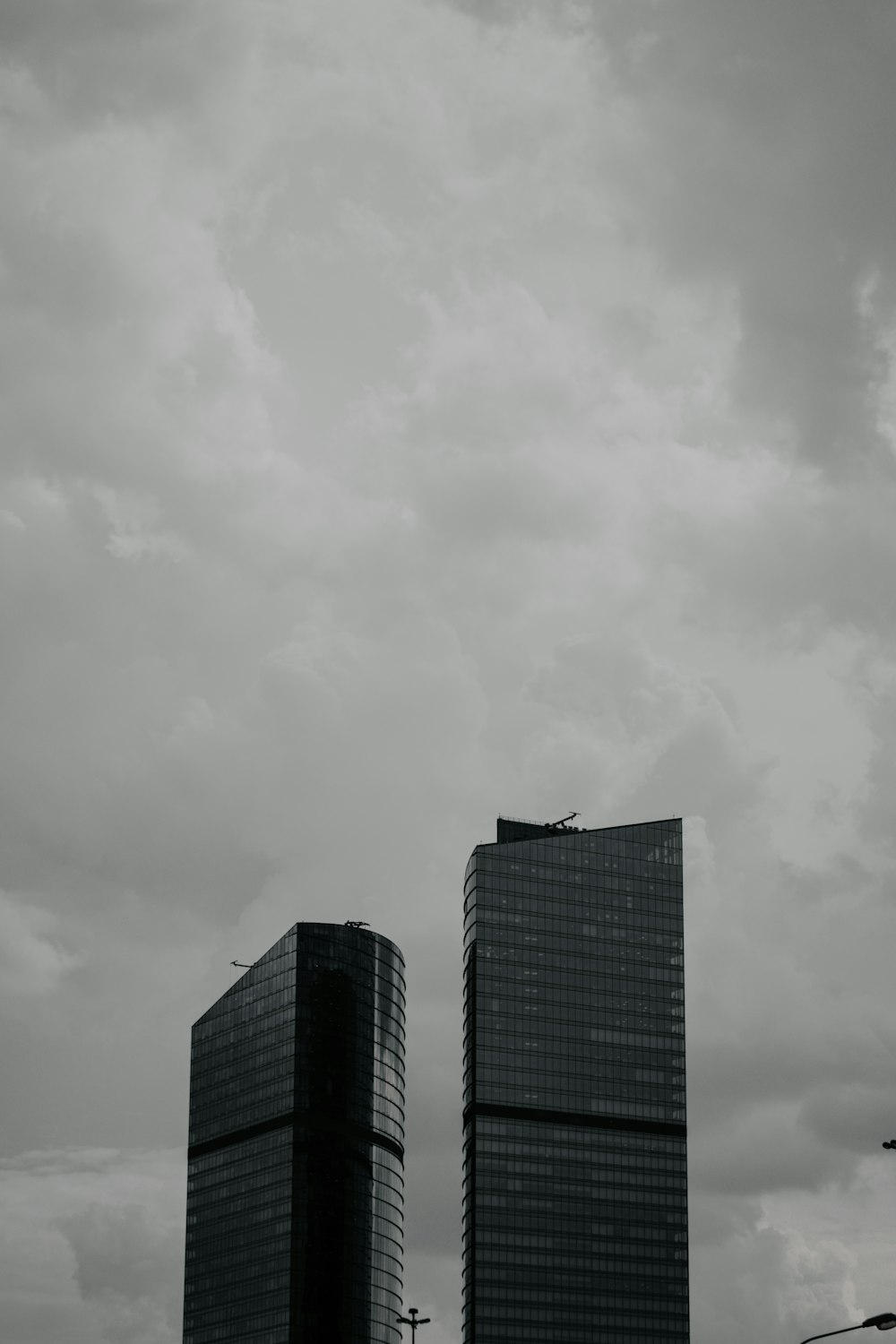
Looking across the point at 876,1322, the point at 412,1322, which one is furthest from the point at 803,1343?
the point at 412,1322

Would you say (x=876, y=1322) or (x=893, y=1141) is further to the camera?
(x=893, y=1141)

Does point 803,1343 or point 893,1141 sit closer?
point 803,1343

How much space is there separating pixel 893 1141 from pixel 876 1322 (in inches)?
481

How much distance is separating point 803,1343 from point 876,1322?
19.4ft

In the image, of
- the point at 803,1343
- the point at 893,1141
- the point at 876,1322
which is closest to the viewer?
the point at 876,1322

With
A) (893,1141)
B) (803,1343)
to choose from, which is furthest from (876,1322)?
(893,1141)

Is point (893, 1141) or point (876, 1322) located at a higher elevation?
point (893, 1141)

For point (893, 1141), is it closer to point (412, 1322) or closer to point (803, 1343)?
point (803, 1343)

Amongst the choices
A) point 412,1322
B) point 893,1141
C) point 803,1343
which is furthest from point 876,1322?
point 412,1322

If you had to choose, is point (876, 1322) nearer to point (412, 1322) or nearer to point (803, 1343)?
point (803, 1343)

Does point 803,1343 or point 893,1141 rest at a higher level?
point 893,1141

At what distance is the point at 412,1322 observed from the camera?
152m

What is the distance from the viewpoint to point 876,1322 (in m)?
75.4

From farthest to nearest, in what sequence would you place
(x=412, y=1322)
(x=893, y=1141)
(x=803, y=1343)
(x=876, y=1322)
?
(x=412, y=1322) < (x=893, y=1141) < (x=803, y=1343) < (x=876, y=1322)
